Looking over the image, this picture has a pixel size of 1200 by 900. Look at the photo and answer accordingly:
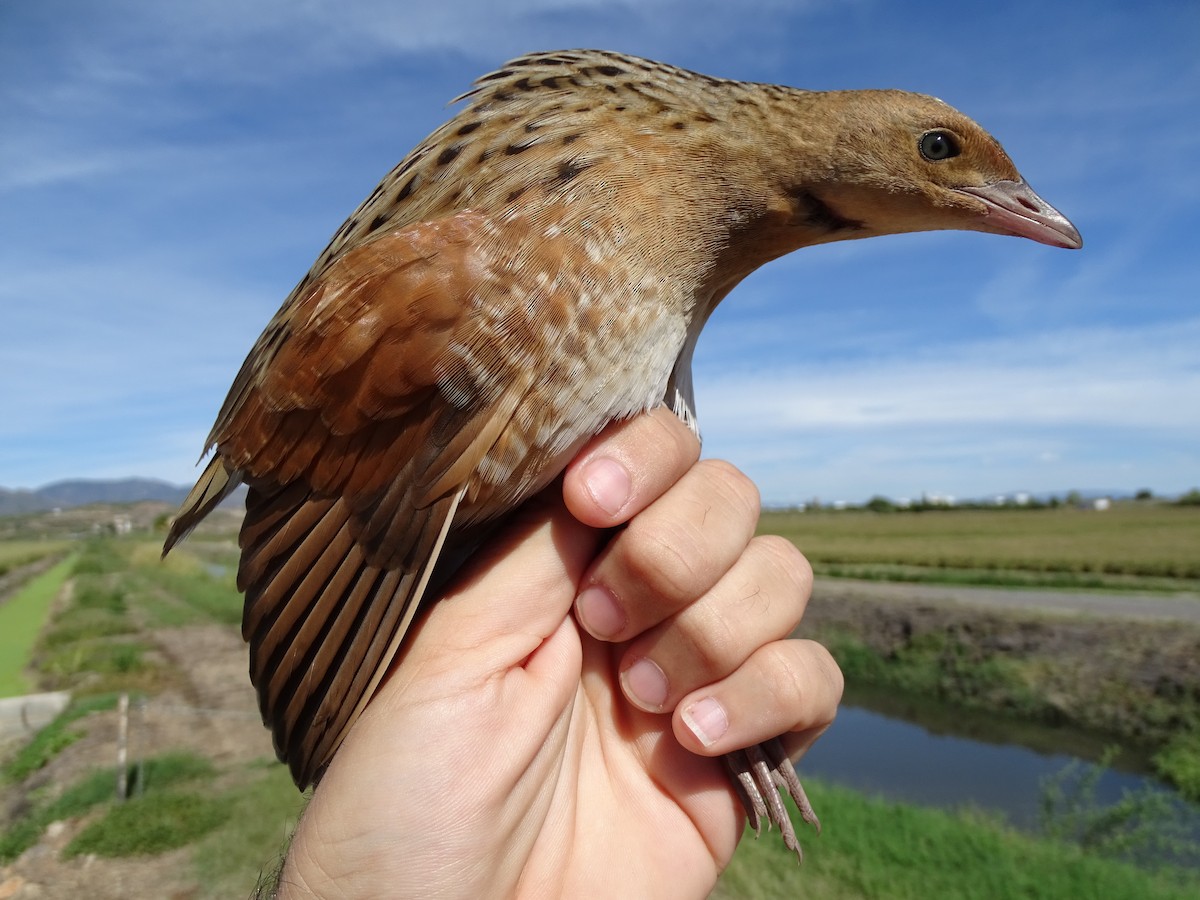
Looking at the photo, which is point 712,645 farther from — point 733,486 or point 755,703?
point 733,486

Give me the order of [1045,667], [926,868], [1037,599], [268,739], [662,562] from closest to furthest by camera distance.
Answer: [662,562], [926,868], [268,739], [1045,667], [1037,599]

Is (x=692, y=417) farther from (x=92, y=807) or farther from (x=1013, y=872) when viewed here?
(x=92, y=807)

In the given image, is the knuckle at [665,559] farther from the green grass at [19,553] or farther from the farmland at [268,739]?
the green grass at [19,553]

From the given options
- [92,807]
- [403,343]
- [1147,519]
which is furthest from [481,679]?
[1147,519]

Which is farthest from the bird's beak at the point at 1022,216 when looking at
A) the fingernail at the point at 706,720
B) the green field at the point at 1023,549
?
the green field at the point at 1023,549

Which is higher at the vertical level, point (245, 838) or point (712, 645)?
point (712, 645)

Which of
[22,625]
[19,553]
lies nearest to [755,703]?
[22,625]

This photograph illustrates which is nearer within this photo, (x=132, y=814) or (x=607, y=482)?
(x=607, y=482)

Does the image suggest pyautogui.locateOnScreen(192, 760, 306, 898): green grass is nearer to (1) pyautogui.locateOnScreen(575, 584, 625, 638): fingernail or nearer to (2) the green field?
(1) pyautogui.locateOnScreen(575, 584, 625, 638): fingernail
